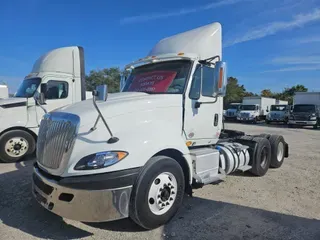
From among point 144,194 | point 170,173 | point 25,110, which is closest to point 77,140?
point 144,194

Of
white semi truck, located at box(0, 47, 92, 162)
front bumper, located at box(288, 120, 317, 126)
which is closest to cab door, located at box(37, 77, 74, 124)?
white semi truck, located at box(0, 47, 92, 162)

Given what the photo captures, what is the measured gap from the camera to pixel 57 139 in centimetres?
339

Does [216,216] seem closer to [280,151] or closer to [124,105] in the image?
[124,105]

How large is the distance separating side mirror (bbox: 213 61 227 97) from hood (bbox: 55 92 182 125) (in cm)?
67

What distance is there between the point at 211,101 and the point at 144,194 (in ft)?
7.63

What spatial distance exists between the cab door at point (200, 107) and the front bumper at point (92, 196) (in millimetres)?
1678

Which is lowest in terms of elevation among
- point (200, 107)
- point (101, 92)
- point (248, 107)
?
point (248, 107)

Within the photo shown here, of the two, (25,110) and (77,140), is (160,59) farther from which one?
(25,110)

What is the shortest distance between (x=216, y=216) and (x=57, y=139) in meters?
2.60

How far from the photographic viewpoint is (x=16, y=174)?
612 centimetres

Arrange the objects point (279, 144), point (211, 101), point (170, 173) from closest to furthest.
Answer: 1. point (170, 173)
2. point (211, 101)
3. point (279, 144)

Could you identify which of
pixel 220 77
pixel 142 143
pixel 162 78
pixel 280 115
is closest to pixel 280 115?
pixel 280 115

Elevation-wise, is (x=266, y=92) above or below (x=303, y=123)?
above

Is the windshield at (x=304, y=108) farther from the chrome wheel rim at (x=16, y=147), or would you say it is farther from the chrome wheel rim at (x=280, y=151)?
the chrome wheel rim at (x=16, y=147)
